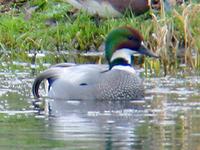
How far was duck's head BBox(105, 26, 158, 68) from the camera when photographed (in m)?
11.0

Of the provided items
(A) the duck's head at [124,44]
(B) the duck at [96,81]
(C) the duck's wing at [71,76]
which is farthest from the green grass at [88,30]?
(C) the duck's wing at [71,76]

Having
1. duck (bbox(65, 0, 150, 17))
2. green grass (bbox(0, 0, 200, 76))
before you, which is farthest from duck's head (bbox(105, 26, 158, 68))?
duck (bbox(65, 0, 150, 17))

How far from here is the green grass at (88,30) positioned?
12.2m

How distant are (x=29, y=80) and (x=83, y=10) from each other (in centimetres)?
379

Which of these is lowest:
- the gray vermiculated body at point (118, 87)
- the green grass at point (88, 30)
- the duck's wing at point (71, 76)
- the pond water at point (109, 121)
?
the pond water at point (109, 121)

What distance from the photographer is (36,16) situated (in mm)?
16062

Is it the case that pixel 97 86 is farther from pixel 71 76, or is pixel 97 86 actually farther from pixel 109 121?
pixel 109 121

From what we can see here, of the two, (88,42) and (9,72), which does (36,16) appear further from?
(9,72)

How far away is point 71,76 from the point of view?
10.6 m

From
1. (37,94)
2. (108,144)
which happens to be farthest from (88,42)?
(108,144)

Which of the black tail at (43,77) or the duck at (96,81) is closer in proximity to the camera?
the duck at (96,81)

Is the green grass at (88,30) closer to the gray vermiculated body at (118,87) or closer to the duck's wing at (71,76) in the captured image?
the gray vermiculated body at (118,87)

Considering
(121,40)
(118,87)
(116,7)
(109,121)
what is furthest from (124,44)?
(116,7)

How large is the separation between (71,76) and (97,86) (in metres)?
0.34
